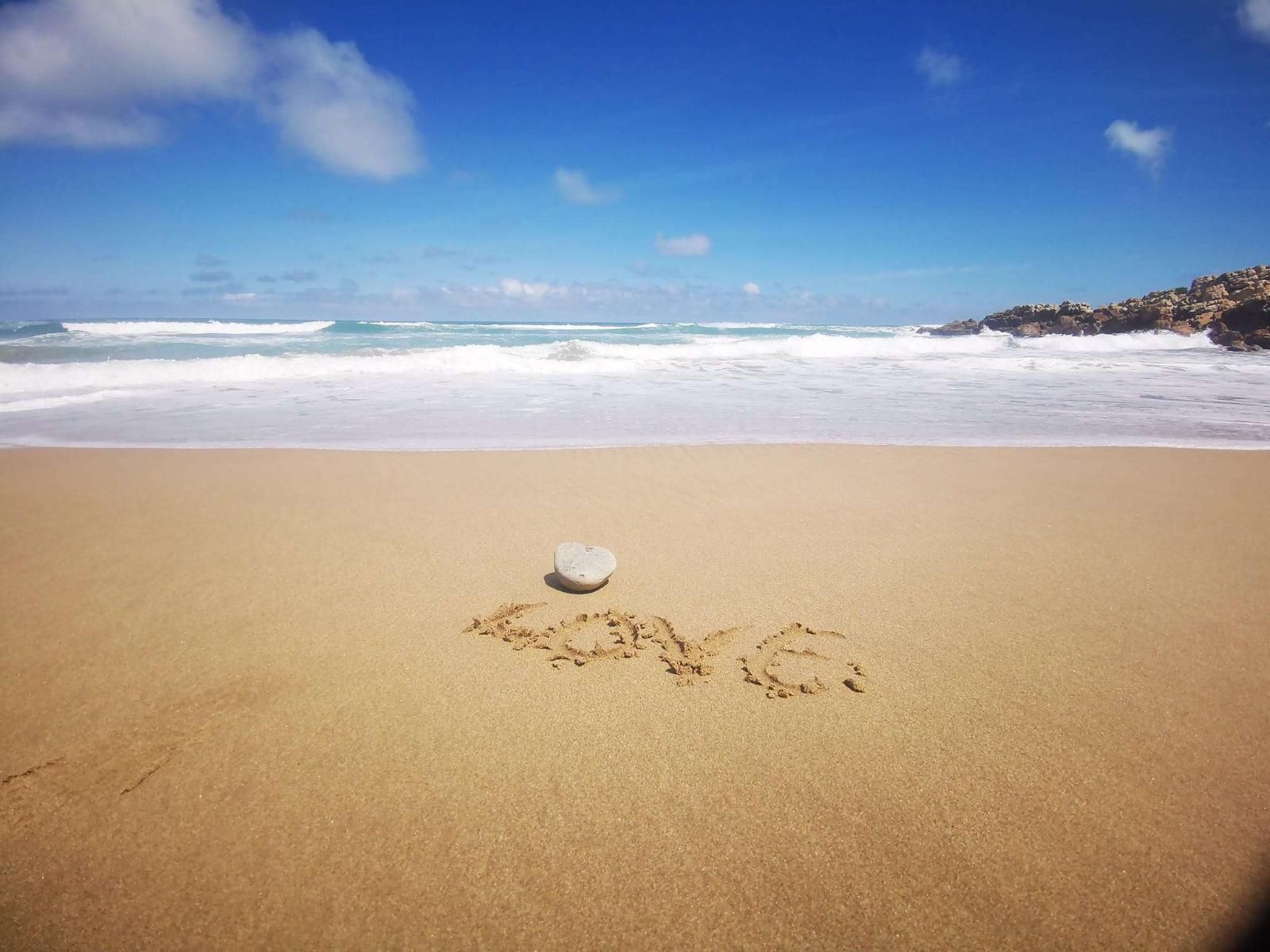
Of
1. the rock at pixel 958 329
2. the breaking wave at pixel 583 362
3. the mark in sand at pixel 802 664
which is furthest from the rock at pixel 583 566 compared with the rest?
the rock at pixel 958 329

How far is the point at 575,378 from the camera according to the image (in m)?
13.1

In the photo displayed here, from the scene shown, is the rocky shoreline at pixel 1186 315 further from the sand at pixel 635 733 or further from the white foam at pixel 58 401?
the white foam at pixel 58 401

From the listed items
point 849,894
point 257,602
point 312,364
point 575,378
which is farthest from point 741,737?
point 312,364

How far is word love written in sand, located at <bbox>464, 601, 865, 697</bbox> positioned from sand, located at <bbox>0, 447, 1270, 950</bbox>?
0.06 ft

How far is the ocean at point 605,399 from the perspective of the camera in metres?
6.97

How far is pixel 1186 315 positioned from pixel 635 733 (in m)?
37.8

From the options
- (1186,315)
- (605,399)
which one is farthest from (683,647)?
(1186,315)

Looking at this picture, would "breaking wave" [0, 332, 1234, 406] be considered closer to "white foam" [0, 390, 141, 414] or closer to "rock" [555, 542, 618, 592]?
"white foam" [0, 390, 141, 414]

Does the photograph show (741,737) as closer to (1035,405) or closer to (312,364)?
(1035,405)

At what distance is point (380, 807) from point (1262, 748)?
10.1 ft

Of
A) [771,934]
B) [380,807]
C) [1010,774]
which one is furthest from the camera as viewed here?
[1010,774]

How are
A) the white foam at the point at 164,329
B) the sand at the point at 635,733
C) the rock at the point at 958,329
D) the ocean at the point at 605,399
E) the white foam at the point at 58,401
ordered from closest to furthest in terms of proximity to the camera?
1. the sand at the point at 635,733
2. the ocean at the point at 605,399
3. the white foam at the point at 58,401
4. the white foam at the point at 164,329
5. the rock at the point at 958,329

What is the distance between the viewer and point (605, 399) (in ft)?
32.3

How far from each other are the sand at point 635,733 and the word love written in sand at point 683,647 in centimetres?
2
